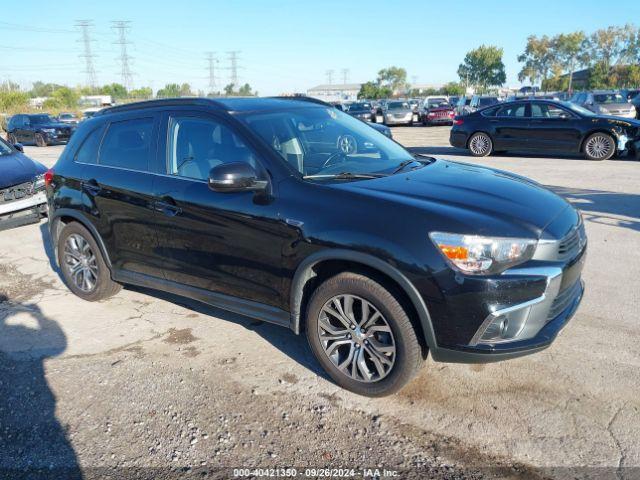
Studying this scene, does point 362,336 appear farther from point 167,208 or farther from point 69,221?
point 69,221

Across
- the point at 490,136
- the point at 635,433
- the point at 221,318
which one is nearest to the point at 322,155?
the point at 221,318

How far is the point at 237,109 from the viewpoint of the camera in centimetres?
404

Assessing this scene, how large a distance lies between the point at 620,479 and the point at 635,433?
17.3 inches

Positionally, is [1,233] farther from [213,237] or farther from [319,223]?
[319,223]

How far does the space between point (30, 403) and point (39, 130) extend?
26.6 m

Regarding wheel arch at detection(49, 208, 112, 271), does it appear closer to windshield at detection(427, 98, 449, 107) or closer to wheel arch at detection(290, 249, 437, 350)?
wheel arch at detection(290, 249, 437, 350)

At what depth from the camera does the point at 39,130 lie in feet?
86.9

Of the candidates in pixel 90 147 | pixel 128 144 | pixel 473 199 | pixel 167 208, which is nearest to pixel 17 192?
pixel 90 147

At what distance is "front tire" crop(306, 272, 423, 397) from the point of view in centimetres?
317

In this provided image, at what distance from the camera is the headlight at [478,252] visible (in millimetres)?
2949

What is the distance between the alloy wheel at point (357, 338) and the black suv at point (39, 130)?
2607 centimetres

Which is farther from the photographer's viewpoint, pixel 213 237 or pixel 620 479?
pixel 213 237

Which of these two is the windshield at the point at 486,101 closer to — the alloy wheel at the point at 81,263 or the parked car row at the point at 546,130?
the parked car row at the point at 546,130

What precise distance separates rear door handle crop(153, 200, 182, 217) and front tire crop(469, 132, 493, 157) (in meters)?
12.3
